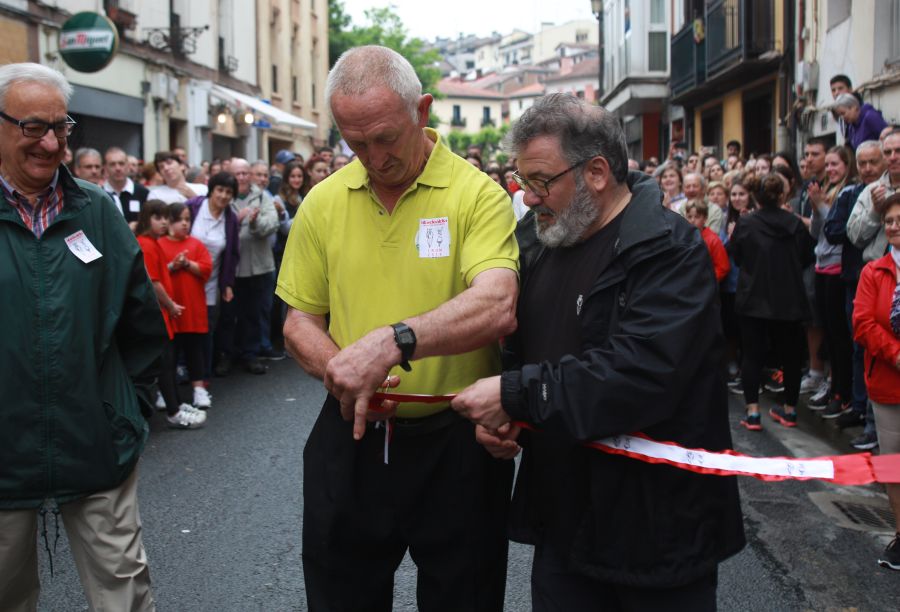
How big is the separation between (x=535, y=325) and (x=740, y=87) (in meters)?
19.8

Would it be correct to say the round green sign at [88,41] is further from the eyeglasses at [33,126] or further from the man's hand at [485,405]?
the man's hand at [485,405]

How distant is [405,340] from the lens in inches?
97.4

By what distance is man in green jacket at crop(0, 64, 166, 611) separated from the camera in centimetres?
295

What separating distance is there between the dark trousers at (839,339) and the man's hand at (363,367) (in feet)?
19.9

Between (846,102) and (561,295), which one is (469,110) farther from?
(561,295)

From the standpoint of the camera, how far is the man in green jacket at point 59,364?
2.95m

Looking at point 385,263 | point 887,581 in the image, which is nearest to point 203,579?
point 385,263

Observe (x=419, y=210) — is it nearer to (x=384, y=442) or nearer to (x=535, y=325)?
(x=535, y=325)

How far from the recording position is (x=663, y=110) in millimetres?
30844

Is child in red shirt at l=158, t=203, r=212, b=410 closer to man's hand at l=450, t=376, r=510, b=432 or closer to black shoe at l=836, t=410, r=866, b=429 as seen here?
black shoe at l=836, t=410, r=866, b=429

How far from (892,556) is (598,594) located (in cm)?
276

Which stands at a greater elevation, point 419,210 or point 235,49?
point 235,49

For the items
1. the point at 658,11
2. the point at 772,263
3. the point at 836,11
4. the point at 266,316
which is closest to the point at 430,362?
the point at 772,263

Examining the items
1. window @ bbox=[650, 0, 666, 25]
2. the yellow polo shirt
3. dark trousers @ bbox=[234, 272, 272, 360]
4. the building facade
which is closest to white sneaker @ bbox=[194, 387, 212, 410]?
dark trousers @ bbox=[234, 272, 272, 360]
